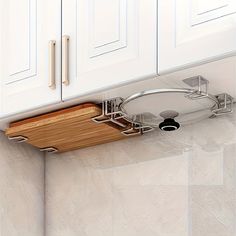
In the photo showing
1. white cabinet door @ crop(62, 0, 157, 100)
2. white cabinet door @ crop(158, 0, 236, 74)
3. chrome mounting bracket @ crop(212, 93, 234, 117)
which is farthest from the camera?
chrome mounting bracket @ crop(212, 93, 234, 117)

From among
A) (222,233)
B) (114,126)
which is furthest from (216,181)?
(114,126)

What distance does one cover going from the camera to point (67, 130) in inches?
86.7

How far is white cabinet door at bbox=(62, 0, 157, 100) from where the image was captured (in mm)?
1864

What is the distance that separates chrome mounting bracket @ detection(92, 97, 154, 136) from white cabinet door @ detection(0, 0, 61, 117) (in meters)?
0.14

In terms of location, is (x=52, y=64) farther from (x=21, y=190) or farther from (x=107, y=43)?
(x=21, y=190)

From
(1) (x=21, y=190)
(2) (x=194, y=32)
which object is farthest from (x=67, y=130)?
(2) (x=194, y=32)

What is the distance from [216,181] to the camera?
2049 millimetres

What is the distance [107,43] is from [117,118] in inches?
10.6

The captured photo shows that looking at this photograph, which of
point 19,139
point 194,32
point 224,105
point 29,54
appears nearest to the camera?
point 194,32

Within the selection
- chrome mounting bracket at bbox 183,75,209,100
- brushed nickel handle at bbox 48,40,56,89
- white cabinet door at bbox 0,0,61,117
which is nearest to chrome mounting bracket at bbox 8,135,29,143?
white cabinet door at bbox 0,0,61,117

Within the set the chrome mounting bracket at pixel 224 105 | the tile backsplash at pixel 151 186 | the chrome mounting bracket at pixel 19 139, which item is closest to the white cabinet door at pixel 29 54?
the chrome mounting bracket at pixel 19 139

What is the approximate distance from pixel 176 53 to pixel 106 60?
0.24m

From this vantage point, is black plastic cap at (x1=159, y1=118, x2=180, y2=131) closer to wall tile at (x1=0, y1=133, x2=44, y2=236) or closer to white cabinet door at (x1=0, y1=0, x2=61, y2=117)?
white cabinet door at (x1=0, y1=0, x2=61, y2=117)

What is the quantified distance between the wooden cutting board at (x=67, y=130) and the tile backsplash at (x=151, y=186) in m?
0.07
